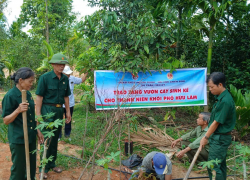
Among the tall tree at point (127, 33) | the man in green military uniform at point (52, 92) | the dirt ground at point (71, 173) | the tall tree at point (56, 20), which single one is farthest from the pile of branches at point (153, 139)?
the tall tree at point (56, 20)

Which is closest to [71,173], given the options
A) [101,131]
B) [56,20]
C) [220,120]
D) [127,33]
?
[101,131]

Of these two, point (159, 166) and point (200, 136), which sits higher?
point (200, 136)

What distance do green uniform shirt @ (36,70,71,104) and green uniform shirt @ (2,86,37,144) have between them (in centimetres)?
63

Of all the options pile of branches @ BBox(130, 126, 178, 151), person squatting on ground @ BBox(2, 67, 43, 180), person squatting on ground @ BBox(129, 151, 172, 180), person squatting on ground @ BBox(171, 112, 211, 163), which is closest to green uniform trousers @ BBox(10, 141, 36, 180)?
person squatting on ground @ BBox(2, 67, 43, 180)

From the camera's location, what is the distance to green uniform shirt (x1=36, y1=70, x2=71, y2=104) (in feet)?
11.0

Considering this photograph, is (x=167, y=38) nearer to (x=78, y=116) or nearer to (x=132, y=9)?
(x=132, y=9)

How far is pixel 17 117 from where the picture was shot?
2.56m

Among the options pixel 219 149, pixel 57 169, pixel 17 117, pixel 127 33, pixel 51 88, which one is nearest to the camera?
pixel 17 117

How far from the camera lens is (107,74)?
5574 mm

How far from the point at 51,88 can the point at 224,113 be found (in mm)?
2392

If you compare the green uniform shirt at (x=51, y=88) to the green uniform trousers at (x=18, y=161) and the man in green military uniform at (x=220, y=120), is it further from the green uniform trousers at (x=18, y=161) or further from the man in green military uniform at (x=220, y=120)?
the man in green military uniform at (x=220, y=120)

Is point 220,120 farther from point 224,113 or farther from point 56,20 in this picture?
point 56,20

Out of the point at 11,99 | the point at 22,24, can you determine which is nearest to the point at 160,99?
the point at 11,99

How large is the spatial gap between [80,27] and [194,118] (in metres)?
4.26
